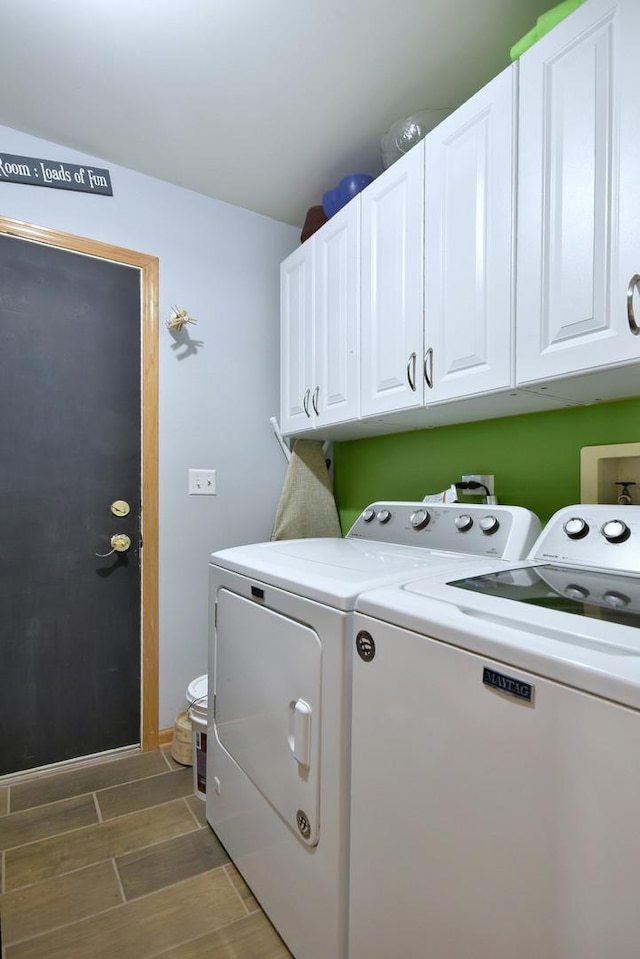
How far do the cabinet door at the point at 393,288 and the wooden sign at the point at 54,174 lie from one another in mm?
1146

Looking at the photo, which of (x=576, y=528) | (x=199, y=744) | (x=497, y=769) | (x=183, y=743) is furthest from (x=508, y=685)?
(x=183, y=743)

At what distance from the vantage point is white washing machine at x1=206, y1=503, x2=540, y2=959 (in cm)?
99

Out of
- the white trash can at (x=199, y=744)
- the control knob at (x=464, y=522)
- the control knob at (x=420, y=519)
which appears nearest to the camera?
the control knob at (x=464, y=522)

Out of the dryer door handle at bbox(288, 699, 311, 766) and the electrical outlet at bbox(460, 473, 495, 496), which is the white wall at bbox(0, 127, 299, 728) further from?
the dryer door handle at bbox(288, 699, 311, 766)

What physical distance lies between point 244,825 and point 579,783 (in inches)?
44.4

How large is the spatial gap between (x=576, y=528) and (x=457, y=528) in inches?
13.8

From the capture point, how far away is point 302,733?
1052 mm

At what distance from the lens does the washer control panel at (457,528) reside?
1329mm

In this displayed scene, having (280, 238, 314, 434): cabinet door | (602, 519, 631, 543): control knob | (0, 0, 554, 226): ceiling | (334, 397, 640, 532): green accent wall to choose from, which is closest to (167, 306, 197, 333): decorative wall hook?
(280, 238, 314, 434): cabinet door

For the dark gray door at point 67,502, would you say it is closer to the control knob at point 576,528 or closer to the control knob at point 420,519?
the control knob at point 420,519

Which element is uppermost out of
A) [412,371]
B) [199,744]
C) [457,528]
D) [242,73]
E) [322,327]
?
[242,73]

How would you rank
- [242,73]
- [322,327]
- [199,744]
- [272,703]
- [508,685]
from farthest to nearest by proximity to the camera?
[322,327] < [199,744] < [242,73] < [272,703] < [508,685]

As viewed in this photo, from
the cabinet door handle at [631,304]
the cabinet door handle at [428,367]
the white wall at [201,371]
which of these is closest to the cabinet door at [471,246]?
the cabinet door handle at [428,367]

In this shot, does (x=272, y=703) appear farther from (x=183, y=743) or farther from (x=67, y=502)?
(x=67, y=502)
